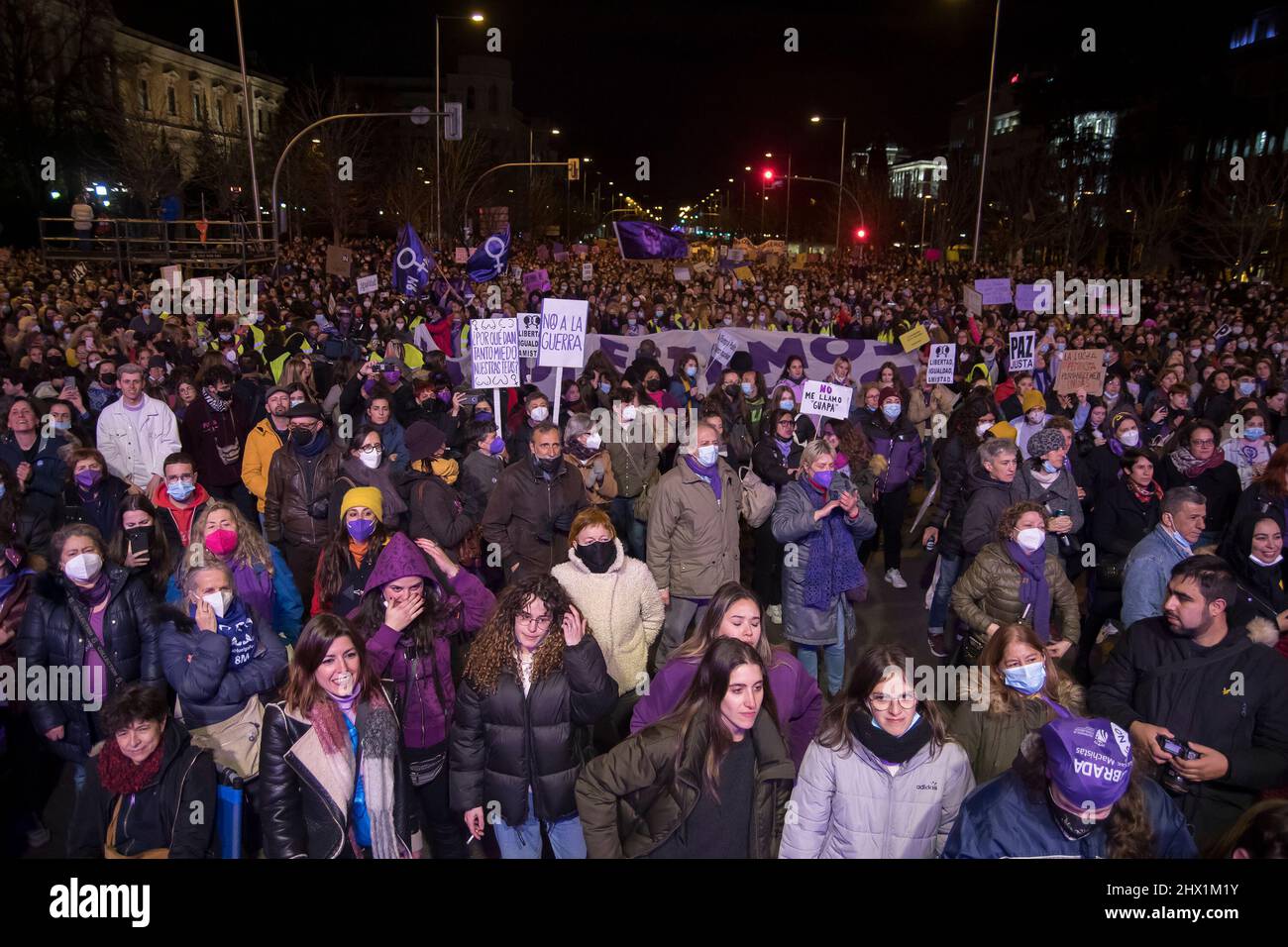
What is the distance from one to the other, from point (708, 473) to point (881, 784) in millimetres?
3182

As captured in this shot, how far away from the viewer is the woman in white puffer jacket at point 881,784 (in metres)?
3.21

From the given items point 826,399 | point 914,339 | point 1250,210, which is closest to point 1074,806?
point 826,399

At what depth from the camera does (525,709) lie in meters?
3.70

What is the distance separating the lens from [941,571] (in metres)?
6.70

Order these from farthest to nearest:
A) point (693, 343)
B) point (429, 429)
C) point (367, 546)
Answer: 1. point (693, 343)
2. point (429, 429)
3. point (367, 546)

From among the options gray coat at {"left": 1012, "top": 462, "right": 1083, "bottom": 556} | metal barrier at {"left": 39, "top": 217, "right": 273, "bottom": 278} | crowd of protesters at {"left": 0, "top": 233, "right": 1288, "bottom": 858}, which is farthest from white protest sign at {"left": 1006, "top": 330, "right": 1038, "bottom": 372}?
metal barrier at {"left": 39, "top": 217, "right": 273, "bottom": 278}

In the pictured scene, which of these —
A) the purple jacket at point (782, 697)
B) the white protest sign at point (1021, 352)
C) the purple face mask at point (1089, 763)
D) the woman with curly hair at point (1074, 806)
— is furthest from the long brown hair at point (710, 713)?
the white protest sign at point (1021, 352)

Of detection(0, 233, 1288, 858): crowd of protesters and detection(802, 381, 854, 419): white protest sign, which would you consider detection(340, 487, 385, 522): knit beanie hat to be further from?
detection(802, 381, 854, 419): white protest sign

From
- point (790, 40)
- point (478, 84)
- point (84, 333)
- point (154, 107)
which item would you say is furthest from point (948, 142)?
point (84, 333)

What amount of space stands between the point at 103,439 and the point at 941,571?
21.9 ft

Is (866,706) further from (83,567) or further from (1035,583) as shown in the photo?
(83,567)

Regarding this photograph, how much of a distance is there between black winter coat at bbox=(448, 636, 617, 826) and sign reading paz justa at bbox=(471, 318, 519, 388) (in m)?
5.13

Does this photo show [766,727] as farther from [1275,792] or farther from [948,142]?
[948,142]

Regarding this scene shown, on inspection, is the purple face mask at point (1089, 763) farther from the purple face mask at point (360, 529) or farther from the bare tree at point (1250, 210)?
the bare tree at point (1250, 210)
